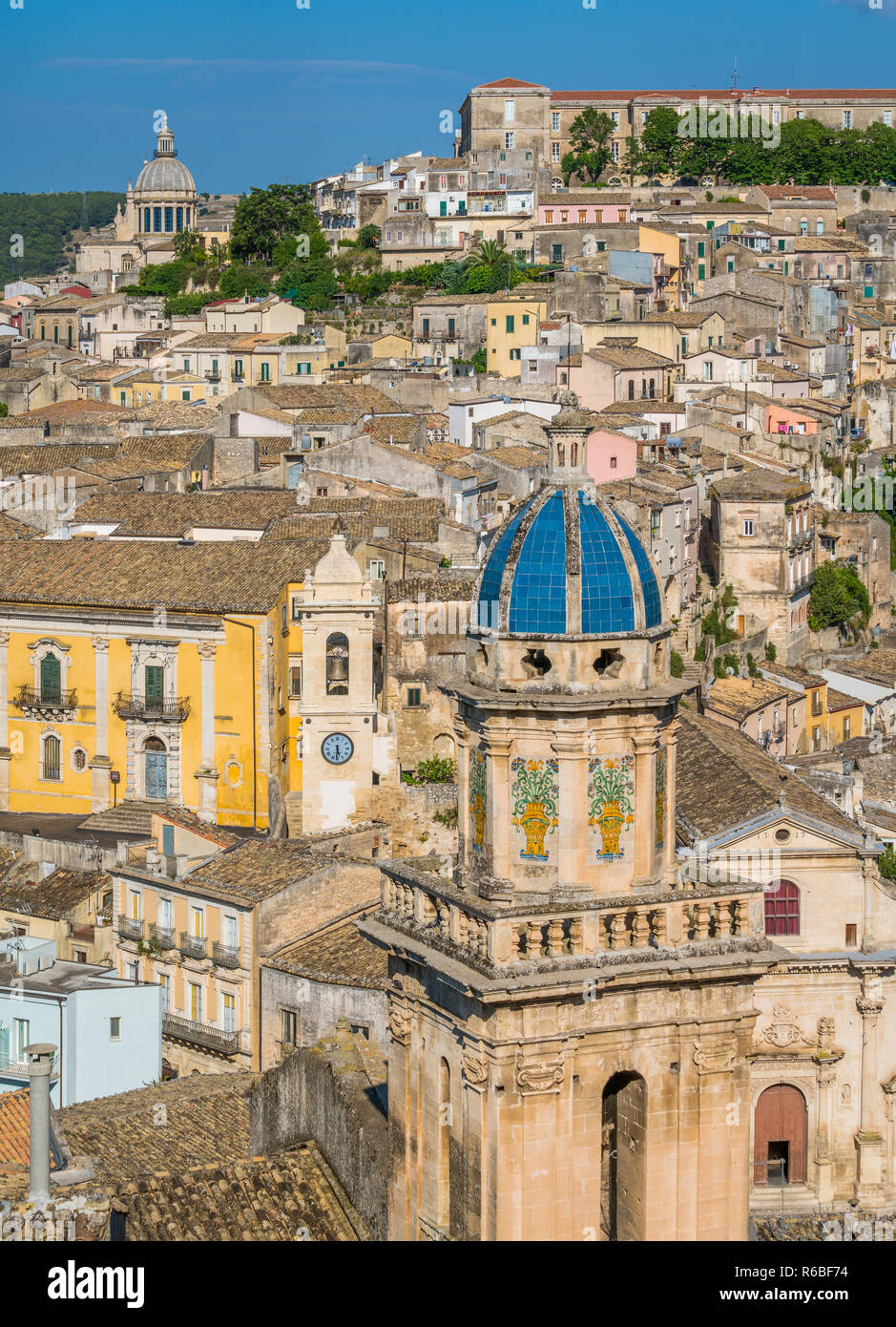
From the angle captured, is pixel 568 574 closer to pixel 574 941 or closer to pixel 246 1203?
pixel 574 941

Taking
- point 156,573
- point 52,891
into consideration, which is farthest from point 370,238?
point 52,891

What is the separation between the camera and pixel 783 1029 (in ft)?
102

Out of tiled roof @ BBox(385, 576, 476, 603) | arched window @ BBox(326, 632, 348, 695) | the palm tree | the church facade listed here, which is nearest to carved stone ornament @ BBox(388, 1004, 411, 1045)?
the church facade

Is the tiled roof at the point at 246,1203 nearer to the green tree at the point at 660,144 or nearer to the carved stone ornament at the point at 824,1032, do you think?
the carved stone ornament at the point at 824,1032

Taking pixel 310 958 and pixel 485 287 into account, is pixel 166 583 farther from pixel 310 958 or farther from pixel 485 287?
pixel 485 287

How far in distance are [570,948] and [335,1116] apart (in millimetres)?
4302

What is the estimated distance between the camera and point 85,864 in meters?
43.6

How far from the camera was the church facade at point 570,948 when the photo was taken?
15.7 m

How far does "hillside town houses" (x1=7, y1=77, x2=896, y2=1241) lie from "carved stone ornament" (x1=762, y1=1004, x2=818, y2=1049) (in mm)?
66

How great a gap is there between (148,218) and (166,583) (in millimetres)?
98771

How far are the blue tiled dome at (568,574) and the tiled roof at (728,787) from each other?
1583 centimetres

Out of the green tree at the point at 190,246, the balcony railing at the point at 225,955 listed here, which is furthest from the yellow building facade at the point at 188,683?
the green tree at the point at 190,246

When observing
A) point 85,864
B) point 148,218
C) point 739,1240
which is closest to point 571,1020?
point 739,1240

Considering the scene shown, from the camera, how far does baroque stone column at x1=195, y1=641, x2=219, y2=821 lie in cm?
4875
